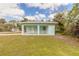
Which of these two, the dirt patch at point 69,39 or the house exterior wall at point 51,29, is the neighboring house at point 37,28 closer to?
the house exterior wall at point 51,29

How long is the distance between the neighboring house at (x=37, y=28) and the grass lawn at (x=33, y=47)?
0.06 meters

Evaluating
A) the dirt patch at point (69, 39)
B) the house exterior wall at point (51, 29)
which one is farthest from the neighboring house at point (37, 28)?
the dirt patch at point (69, 39)

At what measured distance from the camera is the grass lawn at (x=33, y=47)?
2.49m

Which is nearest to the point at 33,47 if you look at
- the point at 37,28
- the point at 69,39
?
the point at 37,28

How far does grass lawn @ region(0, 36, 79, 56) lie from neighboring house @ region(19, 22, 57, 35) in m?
0.06

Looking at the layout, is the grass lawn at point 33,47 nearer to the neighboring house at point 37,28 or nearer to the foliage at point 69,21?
the neighboring house at point 37,28

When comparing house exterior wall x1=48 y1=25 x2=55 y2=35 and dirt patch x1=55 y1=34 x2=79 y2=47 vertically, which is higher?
house exterior wall x1=48 y1=25 x2=55 y2=35

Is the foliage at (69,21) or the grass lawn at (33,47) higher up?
the foliage at (69,21)

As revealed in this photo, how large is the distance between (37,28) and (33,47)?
0.23 m

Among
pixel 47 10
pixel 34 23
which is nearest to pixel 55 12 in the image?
pixel 47 10

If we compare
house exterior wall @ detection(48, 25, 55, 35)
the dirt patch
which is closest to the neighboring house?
house exterior wall @ detection(48, 25, 55, 35)

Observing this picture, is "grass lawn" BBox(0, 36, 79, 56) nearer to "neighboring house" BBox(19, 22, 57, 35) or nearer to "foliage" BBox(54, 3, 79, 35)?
"neighboring house" BBox(19, 22, 57, 35)

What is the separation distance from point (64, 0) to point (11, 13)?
64cm

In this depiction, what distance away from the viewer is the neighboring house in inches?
98.7
